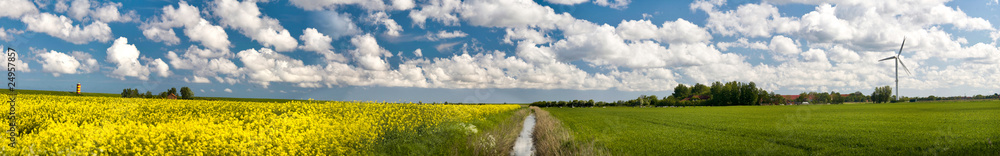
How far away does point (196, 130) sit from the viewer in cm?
1111

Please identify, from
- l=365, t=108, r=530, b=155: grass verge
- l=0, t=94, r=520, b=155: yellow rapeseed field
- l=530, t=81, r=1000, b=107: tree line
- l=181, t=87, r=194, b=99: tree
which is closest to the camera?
l=0, t=94, r=520, b=155: yellow rapeseed field

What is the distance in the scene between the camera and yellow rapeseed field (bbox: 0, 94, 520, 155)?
9.78m

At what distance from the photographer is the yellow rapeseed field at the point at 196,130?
9.78 meters

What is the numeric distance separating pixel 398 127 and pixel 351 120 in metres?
2.13

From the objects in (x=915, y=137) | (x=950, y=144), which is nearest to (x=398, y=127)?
(x=950, y=144)

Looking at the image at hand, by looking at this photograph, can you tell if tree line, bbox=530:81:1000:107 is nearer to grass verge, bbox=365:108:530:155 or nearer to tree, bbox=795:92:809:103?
tree, bbox=795:92:809:103

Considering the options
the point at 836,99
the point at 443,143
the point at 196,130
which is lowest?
the point at 443,143

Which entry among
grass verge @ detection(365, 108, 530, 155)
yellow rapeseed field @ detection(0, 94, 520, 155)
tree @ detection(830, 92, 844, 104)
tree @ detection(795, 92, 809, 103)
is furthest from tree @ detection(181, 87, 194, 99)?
tree @ detection(830, 92, 844, 104)

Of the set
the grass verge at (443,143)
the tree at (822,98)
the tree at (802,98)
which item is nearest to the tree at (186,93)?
the grass verge at (443,143)

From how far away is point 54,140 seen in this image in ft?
30.9

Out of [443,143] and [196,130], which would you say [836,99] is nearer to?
[443,143]

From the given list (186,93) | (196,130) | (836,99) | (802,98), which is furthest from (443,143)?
(836,99)

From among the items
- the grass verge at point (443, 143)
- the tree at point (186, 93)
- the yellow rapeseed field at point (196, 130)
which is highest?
the tree at point (186, 93)

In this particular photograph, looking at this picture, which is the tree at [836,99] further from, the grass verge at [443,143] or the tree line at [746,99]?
the grass verge at [443,143]
